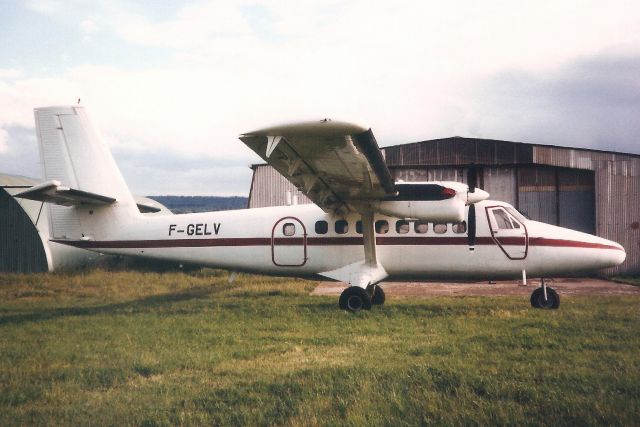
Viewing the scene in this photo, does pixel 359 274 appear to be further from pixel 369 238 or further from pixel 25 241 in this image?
pixel 25 241

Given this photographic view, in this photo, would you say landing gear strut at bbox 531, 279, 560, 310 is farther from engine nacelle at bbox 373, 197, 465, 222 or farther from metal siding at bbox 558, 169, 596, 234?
metal siding at bbox 558, 169, 596, 234

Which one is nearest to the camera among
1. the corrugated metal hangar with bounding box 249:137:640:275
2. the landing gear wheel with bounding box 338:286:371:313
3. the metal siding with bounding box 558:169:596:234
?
the landing gear wheel with bounding box 338:286:371:313

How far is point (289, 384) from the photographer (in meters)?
5.84

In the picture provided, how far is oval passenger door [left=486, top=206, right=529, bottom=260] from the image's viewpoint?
38.5 ft

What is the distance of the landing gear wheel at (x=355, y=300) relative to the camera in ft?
37.0

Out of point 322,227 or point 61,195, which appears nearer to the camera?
point 61,195

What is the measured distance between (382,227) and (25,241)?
16.5m

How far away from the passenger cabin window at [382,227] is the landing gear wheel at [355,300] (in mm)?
1636

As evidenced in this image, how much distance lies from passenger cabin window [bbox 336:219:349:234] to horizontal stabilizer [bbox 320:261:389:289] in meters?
0.79

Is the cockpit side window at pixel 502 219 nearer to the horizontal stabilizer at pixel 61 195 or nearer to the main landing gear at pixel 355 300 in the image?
the main landing gear at pixel 355 300

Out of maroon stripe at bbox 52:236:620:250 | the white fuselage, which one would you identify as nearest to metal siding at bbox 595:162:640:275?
the white fuselage

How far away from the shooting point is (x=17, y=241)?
2206 centimetres

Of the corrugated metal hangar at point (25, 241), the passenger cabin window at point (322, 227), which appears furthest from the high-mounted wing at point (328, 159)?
the corrugated metal hangar at point (25, 241)

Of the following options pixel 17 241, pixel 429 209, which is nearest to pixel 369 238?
pixel 429 209
